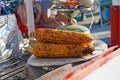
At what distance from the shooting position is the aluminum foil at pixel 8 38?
4.04 meters

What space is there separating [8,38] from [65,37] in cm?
124

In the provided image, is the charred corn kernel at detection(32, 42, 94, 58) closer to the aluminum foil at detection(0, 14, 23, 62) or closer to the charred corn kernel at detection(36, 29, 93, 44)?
the charred corn kernel at detection(36, 29, 93, 44)

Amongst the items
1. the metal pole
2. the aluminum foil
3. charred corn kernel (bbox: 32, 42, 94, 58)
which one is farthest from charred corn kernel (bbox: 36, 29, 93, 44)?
the metal pole

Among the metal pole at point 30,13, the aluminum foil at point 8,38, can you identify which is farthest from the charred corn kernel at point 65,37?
the metal pole at point 30,13

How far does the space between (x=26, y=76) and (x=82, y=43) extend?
0.74 metres

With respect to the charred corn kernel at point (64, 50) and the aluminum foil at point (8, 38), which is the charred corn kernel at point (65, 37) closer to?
the charred corn kernel at point (64, 50)

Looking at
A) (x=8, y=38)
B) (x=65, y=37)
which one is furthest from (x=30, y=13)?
(x=65, y=37)

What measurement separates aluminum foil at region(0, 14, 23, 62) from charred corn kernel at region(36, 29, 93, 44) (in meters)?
0.93

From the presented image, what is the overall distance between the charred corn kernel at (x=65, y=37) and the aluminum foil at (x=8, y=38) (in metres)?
0.93

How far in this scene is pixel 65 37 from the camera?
3.19m

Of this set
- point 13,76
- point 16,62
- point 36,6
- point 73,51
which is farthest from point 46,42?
point 36,6

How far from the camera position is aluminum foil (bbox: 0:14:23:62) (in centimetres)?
404

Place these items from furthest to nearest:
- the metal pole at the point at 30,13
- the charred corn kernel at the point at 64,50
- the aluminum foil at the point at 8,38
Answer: the metal pole at the point at 30,13 → the aluminum foil at the point at 8,38 → the charred corn kernel at the point at 64,50

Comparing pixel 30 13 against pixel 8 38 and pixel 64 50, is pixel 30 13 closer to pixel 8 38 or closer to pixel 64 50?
pixel 8 38
